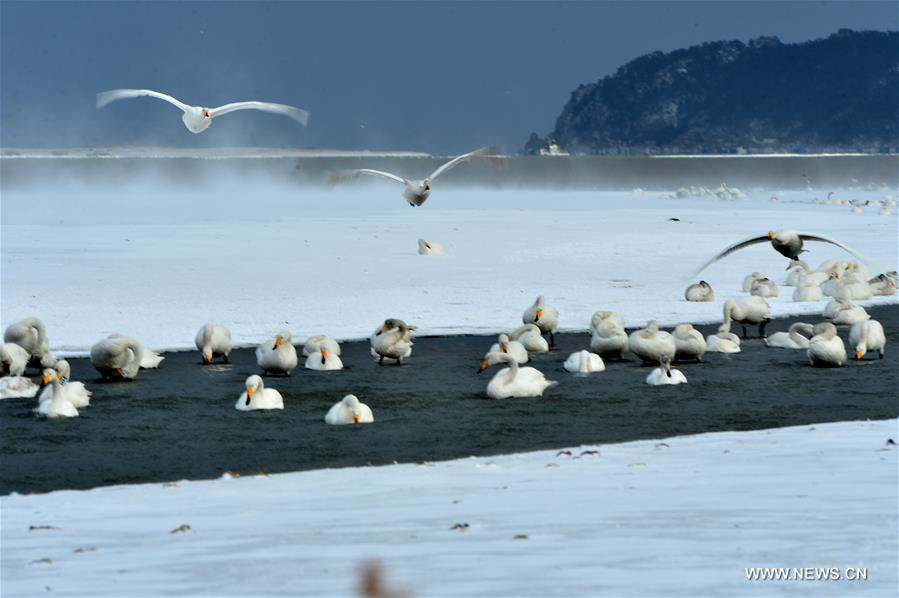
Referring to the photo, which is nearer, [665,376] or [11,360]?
[665,376]

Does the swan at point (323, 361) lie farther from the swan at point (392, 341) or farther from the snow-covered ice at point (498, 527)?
the snow-covered ice at point (498, 527)

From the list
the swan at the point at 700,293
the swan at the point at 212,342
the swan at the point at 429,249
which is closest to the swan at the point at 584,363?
the swan at the point at 212,342

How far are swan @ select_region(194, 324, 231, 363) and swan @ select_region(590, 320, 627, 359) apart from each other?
410cm

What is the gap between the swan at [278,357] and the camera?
1566 centimetres

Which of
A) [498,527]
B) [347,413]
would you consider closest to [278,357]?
[347,413]

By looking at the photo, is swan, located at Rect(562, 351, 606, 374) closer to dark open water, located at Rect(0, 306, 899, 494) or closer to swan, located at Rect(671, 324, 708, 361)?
dark open water, located at Rect(0, 306, 899, 494)

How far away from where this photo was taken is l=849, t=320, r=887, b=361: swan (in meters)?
16.7

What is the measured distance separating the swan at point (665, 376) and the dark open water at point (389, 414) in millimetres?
121

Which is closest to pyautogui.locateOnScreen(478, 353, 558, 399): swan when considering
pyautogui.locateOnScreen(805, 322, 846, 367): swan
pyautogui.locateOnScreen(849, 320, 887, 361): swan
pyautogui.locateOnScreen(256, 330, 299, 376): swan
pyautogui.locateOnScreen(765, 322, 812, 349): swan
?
pyautogui.locateOnScreen(256, 330, 299, 376): swan

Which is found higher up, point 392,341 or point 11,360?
point 11,360

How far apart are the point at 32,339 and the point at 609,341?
6.24 m

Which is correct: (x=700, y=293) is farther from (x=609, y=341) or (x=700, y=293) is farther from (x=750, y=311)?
(x=609, y=341)

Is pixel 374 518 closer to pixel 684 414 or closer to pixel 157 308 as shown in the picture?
pixel 684 414

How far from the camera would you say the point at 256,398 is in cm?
1367
